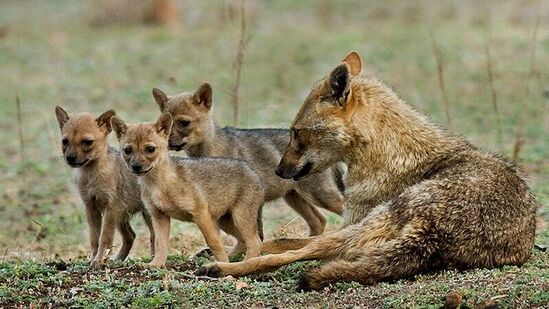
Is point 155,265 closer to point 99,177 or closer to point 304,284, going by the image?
point 99,177

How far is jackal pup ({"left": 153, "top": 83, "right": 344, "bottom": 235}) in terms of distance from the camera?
10.5 meters

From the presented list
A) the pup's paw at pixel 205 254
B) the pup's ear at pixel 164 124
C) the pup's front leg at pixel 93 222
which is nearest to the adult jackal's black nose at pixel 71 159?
the pup's front leg at pixel 93 222

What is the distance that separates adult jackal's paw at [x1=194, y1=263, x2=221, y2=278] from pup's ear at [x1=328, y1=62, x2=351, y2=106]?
5.32 feet

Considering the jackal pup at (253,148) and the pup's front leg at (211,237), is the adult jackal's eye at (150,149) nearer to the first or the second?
the pup's front leg at (211,237)

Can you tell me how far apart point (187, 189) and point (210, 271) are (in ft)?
3.21

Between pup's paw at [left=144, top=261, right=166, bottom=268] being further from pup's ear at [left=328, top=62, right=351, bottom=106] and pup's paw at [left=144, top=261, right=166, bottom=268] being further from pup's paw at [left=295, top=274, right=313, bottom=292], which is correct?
pup's ear at [left=328, top=62, right=351, bottom=106]

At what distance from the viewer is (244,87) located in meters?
18.2

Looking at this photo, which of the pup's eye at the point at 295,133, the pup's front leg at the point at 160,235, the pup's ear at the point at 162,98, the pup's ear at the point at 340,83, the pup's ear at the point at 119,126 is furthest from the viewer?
the pup's ear at the point at 162,98

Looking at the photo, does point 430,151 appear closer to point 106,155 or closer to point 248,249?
point 248,249

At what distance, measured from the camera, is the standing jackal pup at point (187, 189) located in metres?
9.09

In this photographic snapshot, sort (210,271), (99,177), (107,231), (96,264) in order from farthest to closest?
(99,177) → (107,231) → (96,264) → (210,271)

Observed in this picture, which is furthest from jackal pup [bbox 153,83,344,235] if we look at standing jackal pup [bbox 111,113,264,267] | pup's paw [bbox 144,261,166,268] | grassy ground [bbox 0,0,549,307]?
pup's paw [bbox 144,261,166,268]

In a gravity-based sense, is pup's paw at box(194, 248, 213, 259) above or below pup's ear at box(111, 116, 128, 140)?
below

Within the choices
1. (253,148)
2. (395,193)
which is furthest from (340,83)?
(253,148)
